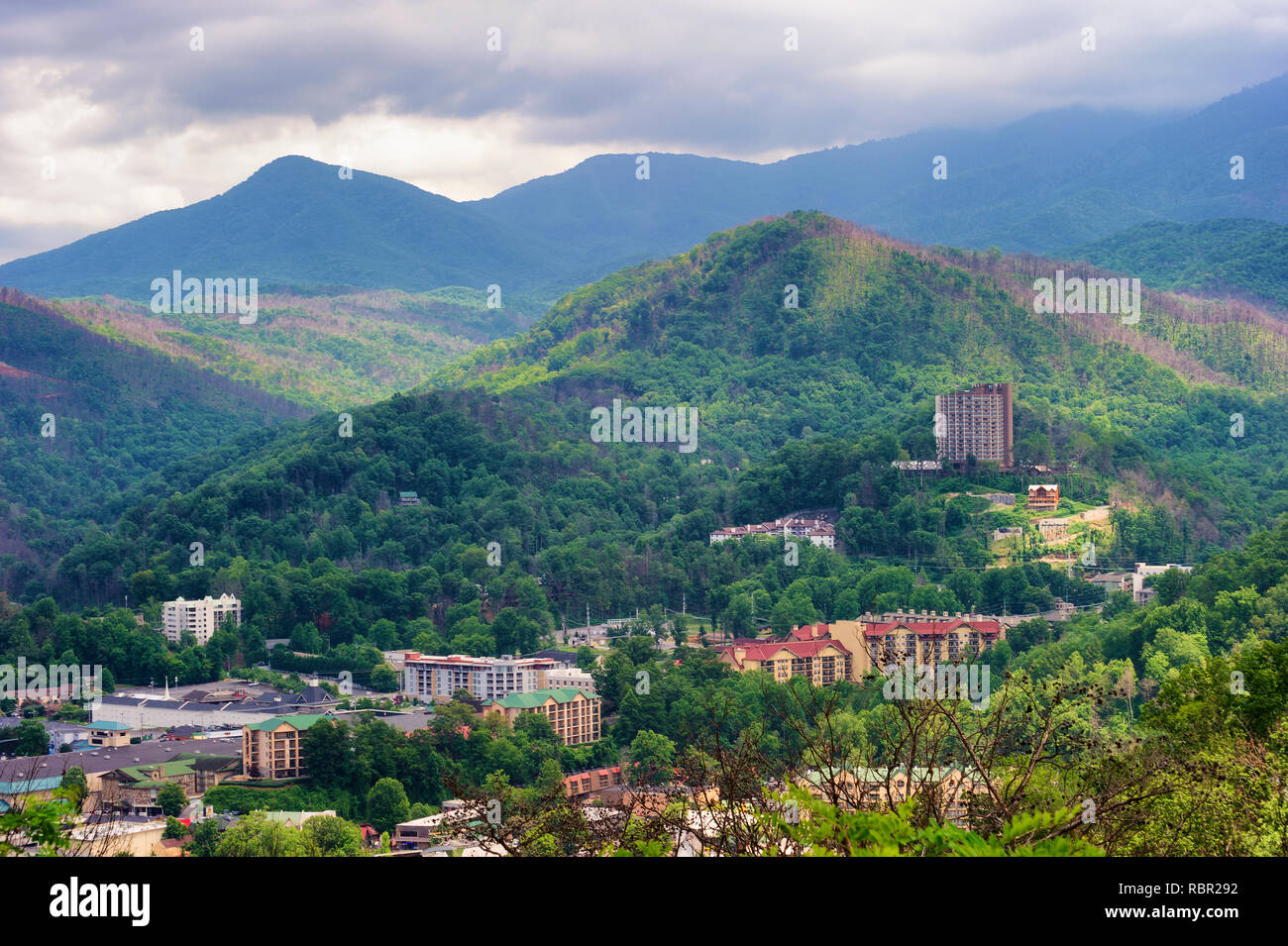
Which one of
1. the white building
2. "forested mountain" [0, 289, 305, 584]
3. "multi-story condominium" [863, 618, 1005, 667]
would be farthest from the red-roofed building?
"forested mountain" [0, 289, 305, 584]

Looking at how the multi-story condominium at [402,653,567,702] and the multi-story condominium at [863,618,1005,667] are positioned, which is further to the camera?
the multi-story condominium at [402,653,567,702]

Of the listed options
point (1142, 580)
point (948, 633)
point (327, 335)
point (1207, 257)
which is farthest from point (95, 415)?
point (1207, 257)

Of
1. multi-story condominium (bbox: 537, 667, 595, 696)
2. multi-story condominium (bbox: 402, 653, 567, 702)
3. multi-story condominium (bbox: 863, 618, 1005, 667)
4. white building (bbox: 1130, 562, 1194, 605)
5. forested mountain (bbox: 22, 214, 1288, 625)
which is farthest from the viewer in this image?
forested mountain (bbox: 22, 214, 1288, 625)

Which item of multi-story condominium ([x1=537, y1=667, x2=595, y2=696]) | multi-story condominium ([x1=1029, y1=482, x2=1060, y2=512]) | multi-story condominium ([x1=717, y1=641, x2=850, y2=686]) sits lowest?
multi-story condominium ([x1=537, y1=667, x2=595, y2=696])

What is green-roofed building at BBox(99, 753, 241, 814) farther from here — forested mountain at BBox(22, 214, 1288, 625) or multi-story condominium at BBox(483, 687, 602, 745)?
forested mountain at BBox(22, 214, 1288, 625)

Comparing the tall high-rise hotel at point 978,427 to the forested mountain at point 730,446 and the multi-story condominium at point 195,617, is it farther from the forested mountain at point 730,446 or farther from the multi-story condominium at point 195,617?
the multi-story condominium at point 195,617

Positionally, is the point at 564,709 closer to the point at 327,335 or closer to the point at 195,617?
the point at 195,617
